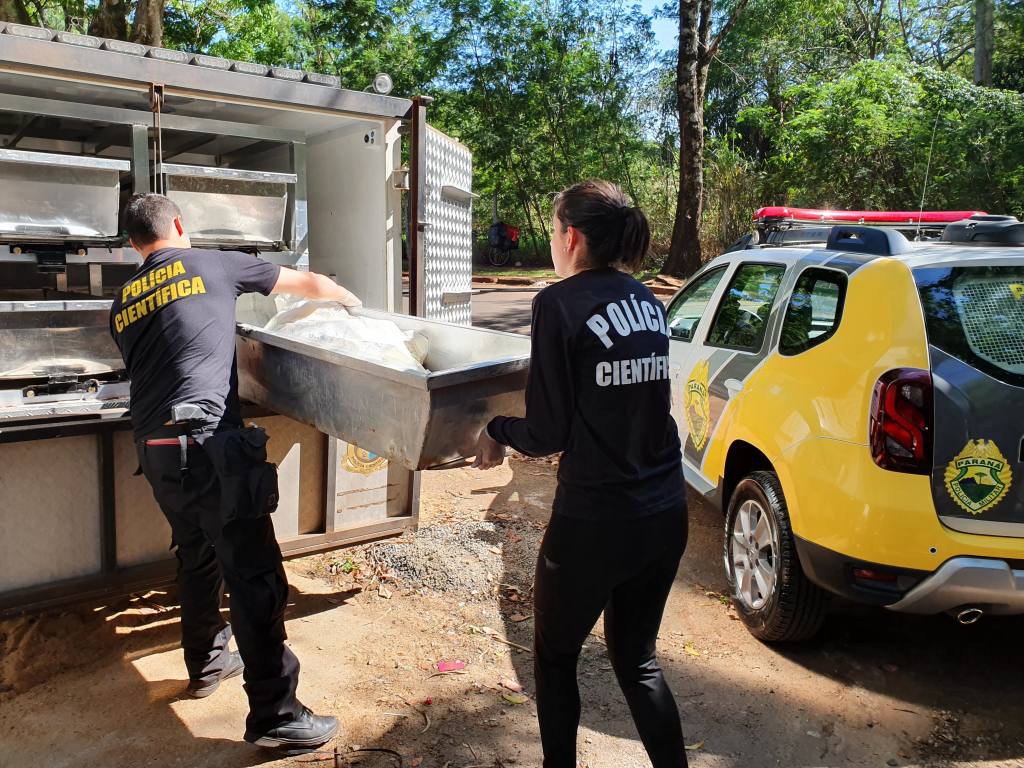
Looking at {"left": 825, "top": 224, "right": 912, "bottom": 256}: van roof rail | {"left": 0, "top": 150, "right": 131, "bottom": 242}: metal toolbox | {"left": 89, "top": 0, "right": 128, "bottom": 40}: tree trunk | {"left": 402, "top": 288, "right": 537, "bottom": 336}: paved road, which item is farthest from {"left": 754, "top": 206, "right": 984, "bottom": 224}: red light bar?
{"left": 89, "top": 0, "right": 128, "bottom": 40}: tree trunk

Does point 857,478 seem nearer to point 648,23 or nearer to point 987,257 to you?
point 987,257

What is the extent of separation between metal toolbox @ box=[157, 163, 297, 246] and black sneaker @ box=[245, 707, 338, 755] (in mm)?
2333

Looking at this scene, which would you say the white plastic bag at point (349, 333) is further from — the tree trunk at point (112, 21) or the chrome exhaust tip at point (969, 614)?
the tree trunk at point (112, 21)

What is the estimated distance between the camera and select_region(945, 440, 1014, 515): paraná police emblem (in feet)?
9.66

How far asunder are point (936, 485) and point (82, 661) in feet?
11.7

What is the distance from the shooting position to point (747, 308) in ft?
14.5

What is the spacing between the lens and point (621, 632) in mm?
2381

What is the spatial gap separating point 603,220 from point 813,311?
1782mm

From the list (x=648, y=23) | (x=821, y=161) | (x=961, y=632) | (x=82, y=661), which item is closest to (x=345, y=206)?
(x=82, y=661)

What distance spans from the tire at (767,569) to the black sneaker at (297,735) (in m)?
1.96

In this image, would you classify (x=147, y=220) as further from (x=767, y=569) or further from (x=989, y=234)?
(x=989, y=234)

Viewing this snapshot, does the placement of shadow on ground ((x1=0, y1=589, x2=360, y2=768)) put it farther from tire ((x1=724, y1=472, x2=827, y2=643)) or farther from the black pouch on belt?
tire ((x1=724, y1=472, x2=827, y2=643))

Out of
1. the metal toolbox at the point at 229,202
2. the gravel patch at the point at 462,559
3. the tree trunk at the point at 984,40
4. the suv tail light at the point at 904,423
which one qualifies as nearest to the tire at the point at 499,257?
the tree trunk at the point at 984,40

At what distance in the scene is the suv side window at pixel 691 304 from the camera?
5.02m
